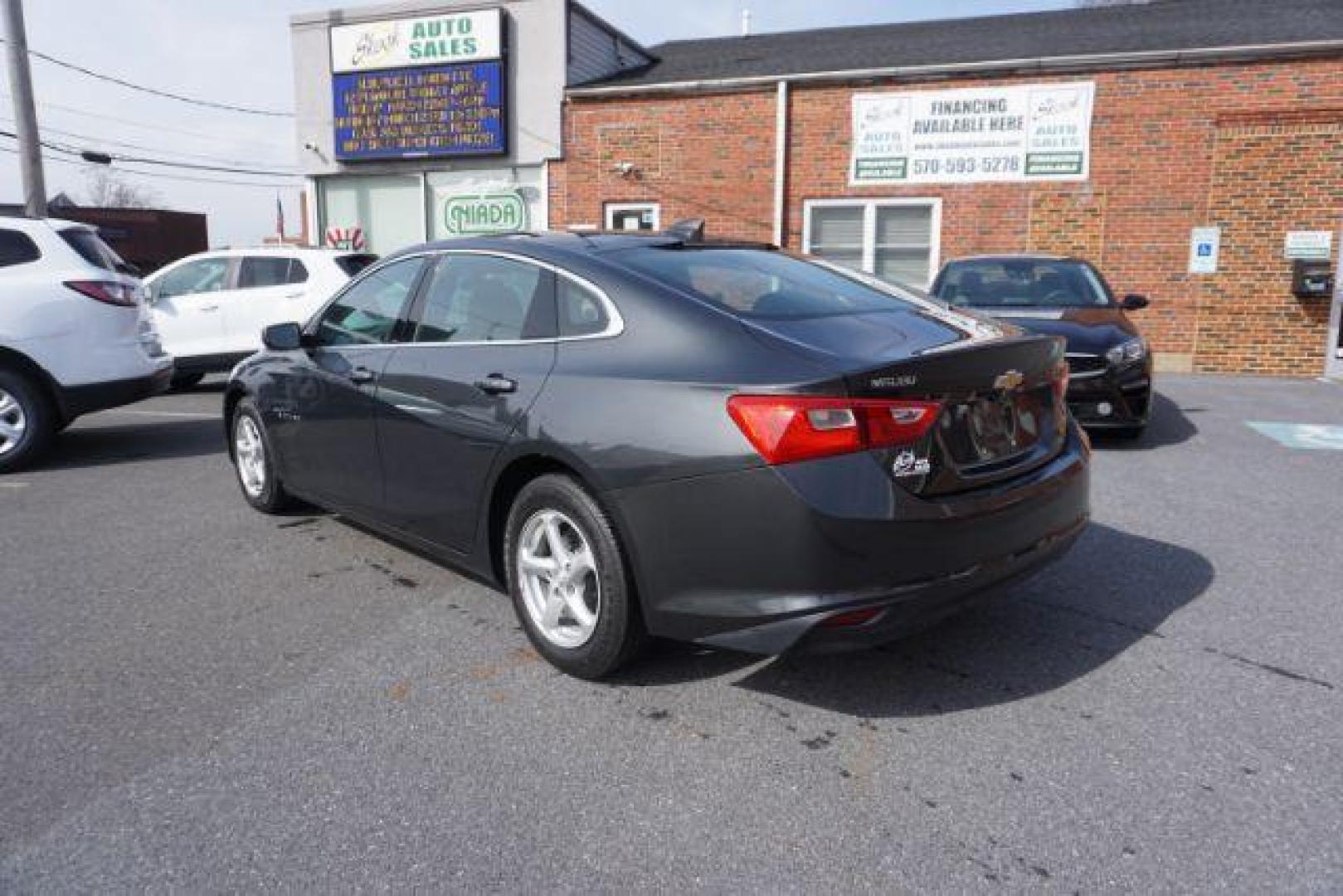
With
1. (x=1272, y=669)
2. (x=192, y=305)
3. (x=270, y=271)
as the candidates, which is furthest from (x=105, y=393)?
(x=1272, y=669)

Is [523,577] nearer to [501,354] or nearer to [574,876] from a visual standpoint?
[501,354]

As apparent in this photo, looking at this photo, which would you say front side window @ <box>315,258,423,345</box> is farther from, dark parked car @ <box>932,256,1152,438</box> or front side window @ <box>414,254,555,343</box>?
dark parked car @ <box>932,256,1152,438</box>

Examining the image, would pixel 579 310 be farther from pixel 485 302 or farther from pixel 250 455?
pixel 250 455

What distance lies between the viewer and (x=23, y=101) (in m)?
14.0

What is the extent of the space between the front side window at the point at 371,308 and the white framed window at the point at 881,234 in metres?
9.51

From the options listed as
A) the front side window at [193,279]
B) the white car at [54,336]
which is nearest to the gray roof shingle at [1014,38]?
the front side window at [193,279]

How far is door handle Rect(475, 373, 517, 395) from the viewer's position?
3.24 meters

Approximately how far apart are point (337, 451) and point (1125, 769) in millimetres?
3395

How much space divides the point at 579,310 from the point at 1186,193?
38.1 feet

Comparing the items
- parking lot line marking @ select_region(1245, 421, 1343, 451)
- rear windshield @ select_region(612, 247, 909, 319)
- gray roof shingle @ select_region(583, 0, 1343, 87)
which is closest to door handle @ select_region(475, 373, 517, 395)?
rear windshield @ select_region(612, 247, 909, 319)

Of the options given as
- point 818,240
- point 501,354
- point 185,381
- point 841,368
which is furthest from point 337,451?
point 818,240

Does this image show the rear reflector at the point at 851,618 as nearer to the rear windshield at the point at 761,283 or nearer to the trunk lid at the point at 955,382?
the trunk lid at the point at 955,382

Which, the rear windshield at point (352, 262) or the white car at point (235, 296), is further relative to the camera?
the rear windshield at point (352, 262)

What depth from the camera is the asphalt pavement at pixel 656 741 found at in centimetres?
220
